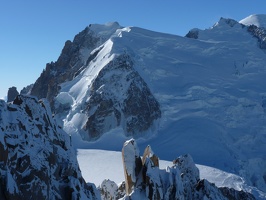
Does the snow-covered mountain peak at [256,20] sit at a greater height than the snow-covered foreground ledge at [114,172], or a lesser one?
greater

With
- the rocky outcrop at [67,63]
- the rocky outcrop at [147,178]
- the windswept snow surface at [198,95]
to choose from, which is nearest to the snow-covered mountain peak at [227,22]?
the windswept snow surface at [198,95]

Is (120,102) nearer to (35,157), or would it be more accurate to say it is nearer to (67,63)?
(67,63)

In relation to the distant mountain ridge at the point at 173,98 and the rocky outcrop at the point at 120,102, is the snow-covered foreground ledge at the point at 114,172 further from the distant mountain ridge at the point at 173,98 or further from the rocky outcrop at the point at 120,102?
the rocky outcrop at the point at 120,102

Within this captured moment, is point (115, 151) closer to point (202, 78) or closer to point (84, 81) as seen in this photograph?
point (84, 81)

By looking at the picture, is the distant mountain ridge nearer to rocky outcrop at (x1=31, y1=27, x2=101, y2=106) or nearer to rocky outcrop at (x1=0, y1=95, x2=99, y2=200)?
rocky outcrop at (x1=31, y1=27, x2=101, y2=106)

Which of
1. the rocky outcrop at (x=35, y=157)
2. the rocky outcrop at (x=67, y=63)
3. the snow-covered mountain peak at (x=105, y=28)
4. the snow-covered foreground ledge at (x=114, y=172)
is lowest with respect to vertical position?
the snow-covered foreground ledge at (x=114, y=172)

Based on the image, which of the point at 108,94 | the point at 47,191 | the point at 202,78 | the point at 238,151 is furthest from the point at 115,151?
Answer: the point at 47,191

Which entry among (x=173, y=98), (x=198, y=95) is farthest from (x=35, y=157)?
(x=198, y=95)
